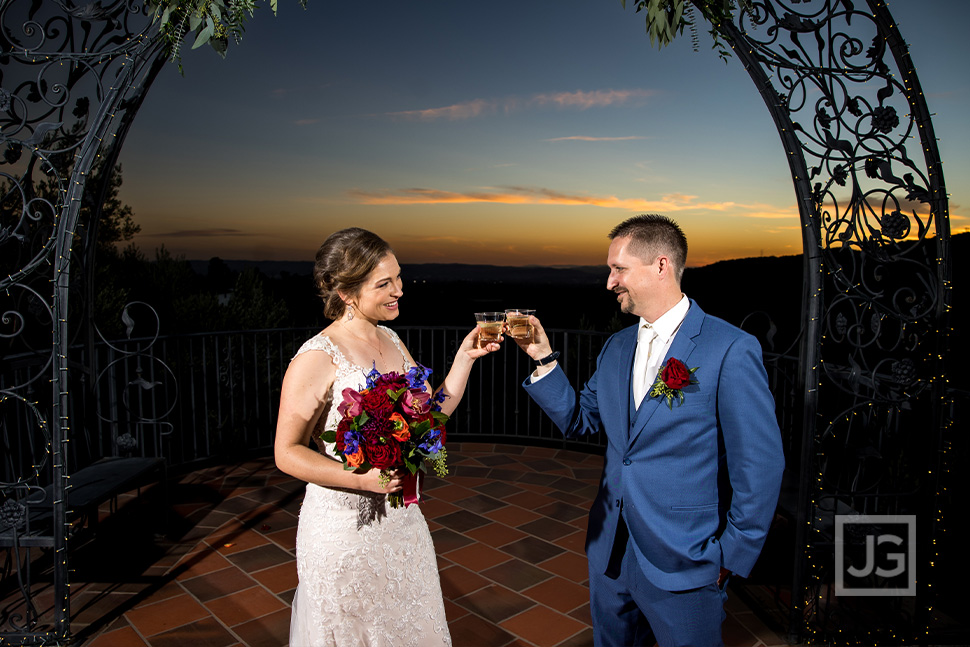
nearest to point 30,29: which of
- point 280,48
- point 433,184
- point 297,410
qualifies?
point 297,410

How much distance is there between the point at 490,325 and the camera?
220 cm

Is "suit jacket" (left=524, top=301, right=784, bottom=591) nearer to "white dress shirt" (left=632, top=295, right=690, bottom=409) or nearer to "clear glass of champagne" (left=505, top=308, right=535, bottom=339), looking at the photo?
"white dress shirt" (left=632, top=295, right=690, bottom=409)

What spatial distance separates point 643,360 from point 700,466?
390 mm

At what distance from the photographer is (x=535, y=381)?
2230 mm

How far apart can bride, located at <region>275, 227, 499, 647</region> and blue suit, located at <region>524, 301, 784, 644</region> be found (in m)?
0.68

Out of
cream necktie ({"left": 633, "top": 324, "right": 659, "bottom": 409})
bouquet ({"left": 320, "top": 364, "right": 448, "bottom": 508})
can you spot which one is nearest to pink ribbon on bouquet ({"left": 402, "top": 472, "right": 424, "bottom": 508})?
bouquet ({"left": 320, "top": 364, "right": 448, "bottom": 508})

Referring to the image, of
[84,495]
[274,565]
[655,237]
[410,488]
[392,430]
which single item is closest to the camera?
[392,430]

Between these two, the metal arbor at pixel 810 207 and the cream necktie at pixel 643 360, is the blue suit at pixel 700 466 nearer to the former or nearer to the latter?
the cream necktie at pixel 643 360

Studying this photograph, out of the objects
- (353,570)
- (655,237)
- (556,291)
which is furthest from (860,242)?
(556,291)

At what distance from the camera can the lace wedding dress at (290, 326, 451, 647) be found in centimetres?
198

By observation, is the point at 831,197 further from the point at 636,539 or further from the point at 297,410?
the point at 297,410

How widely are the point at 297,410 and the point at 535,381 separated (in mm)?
856

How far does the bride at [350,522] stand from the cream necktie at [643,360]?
87cm

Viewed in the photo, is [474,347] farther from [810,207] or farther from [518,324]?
[810,207]
